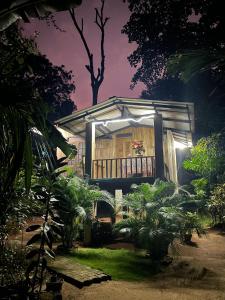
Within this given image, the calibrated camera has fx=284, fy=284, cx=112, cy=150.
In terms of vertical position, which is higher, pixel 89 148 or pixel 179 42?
pixel 179 42

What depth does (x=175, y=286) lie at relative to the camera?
593 centimetres

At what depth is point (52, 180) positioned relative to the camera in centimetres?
495

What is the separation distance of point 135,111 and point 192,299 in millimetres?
10933

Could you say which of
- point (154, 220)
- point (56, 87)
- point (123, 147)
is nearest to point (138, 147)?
point (123, 147)

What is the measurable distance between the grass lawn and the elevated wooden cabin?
471cm

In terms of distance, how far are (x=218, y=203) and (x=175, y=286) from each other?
271 inches

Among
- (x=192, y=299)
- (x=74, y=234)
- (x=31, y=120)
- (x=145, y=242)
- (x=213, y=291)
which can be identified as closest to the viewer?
(x=31, y=120)

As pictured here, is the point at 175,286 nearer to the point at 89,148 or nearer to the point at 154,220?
the point at 154,220

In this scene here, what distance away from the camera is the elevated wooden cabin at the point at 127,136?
1378 centimetres

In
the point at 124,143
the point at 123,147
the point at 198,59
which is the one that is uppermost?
the point at 124,143

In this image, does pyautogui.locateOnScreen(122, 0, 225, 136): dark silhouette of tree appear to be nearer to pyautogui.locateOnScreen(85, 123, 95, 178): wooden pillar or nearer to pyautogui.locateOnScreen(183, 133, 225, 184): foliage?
pyautogui.locateOnScreen(183, 133, 225, 184): foliage

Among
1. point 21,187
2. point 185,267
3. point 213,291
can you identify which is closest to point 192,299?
point 213,291

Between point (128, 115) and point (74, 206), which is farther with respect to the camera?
point (128, 115)

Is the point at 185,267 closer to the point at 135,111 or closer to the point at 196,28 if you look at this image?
the point at 135,111
